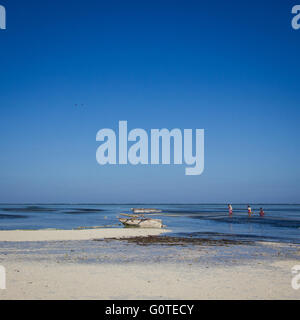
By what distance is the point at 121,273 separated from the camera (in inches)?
505

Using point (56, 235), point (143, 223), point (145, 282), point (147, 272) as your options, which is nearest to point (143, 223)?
point (143, 223)

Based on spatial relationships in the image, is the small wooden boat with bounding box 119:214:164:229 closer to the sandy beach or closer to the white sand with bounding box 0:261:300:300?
the sandy beach

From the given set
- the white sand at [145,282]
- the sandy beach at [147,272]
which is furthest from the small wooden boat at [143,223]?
the white sand at [145,282]

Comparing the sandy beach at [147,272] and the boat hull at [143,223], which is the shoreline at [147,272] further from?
the boat hull at [143,223]

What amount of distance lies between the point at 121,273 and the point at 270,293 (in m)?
5.50

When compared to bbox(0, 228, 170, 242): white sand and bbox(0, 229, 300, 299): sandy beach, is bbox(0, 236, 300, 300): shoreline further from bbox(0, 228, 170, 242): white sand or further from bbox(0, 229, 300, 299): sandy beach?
bbox(0, 228, 170, 242): white sand

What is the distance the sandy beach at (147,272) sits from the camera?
33.0ft

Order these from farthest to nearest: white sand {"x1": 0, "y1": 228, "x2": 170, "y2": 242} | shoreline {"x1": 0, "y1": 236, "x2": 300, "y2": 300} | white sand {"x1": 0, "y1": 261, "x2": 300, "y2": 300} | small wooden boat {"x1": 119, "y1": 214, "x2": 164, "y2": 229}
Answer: small wooden boat {"x1": 119, "y1": 214, "x2": 164, "y2": 229} < white sand {"x1": 0, "y1": 228, "x2": 170, "y2": 242} < shoreline {"x1": 0, "y1": 236, "x2": 300, "y2": 300} < white sand {"x1": 0, "y1": 261, "x2": 300, "y2": 300}

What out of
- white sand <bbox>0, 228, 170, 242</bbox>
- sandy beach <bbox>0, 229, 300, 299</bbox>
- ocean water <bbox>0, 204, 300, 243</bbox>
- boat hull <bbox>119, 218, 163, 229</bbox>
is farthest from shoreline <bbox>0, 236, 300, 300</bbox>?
boat hull <bbox>119, 218, 163, 229</bbox>

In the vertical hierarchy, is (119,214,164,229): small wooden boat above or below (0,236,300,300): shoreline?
below

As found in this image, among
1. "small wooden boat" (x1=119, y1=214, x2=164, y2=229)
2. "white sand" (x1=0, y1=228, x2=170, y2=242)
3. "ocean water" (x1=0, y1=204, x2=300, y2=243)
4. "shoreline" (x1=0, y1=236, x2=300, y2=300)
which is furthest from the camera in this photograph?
"small wooden boat" (x1=119, y1=214, x2=164, y2=229)

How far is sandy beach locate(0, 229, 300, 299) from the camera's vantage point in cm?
1005

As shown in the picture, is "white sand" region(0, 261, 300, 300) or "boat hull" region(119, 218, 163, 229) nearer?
"white sand" region(0, 261, 300, 300)

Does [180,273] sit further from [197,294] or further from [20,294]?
[20,294]
